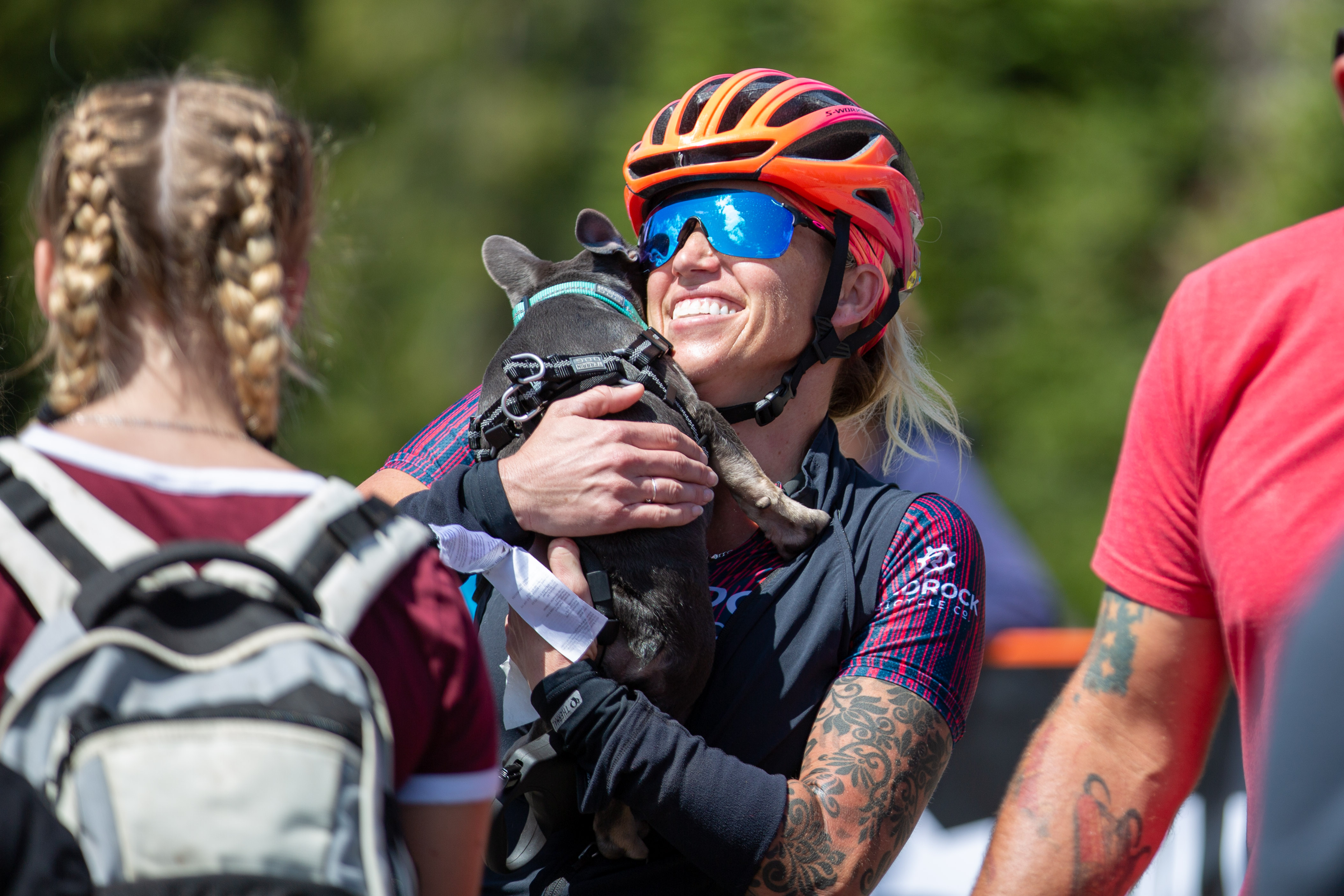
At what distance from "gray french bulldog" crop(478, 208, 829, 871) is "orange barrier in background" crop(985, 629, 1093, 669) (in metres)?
3.14

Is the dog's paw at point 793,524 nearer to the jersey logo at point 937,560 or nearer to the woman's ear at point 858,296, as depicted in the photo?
the jersey logo at point 937,560

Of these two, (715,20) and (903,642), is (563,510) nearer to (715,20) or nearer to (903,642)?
(903,642)

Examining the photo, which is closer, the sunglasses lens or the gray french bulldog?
the gray french bulldog

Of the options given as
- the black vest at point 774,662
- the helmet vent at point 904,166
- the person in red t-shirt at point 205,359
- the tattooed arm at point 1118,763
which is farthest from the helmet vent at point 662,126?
the tattooed arm at point 1118,763

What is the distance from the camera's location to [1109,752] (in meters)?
2.38

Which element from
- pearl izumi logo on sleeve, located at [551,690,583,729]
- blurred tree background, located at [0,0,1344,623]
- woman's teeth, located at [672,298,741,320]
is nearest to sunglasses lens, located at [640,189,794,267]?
woman's teeth, located at [672,298,741,320]

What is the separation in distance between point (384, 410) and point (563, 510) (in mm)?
15130

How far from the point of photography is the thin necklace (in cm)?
165

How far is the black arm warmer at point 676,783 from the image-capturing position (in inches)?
93.3

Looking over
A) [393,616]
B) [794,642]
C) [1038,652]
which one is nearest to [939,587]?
[794,642]

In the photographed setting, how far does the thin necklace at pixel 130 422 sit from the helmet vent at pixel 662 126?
1.71 metres

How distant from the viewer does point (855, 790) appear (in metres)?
2.48

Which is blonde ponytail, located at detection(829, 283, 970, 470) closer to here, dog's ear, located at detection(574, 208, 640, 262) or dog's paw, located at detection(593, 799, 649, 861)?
dog's ear, located at detection(574, 208, 640, 262)

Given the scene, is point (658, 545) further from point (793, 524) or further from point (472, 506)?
point (472, 506)
